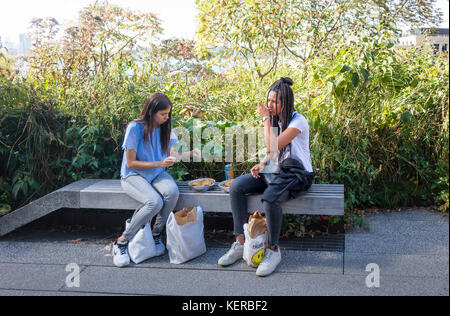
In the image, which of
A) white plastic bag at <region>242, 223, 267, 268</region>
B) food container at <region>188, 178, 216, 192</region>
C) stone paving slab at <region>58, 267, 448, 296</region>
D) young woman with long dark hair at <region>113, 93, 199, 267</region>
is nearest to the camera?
stone paving slab at <region>58, 267, 448, 296</region>

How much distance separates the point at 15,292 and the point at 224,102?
275cm

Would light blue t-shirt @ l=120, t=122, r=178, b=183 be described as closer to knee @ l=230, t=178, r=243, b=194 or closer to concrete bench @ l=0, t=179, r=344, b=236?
concrete bench @ l=0, t=179, r=344, b=236

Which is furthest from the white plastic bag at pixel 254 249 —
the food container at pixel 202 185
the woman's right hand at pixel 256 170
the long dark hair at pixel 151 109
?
the long dark hair at pixel 151 109

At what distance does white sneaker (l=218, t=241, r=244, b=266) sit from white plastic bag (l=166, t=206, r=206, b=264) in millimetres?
240

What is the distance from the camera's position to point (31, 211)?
3.78 metres

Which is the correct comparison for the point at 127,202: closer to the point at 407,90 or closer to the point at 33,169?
the point at 33,169

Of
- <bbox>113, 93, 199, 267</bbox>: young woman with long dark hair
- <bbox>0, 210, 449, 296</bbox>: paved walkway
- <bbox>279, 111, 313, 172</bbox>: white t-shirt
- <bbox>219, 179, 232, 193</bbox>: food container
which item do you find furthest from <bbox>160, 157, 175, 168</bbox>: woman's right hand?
<bbox>279, 111, 313, 172</bbox>: white t-shirt

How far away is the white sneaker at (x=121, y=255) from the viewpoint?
3.23m

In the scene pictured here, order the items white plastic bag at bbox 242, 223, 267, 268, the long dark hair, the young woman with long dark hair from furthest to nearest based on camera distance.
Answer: the long dark hair < the young woman with long dark hair < white plastic bag at bbox 242, 223, 267, 268

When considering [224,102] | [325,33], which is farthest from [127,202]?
[325,33]

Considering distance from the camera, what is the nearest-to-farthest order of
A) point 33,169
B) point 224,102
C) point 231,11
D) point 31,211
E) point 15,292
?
point 15,292
point 31,211
point 33,169
point 224,102
point 231,11

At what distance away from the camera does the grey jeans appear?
11.0ft

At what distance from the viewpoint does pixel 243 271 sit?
313 centimetres
